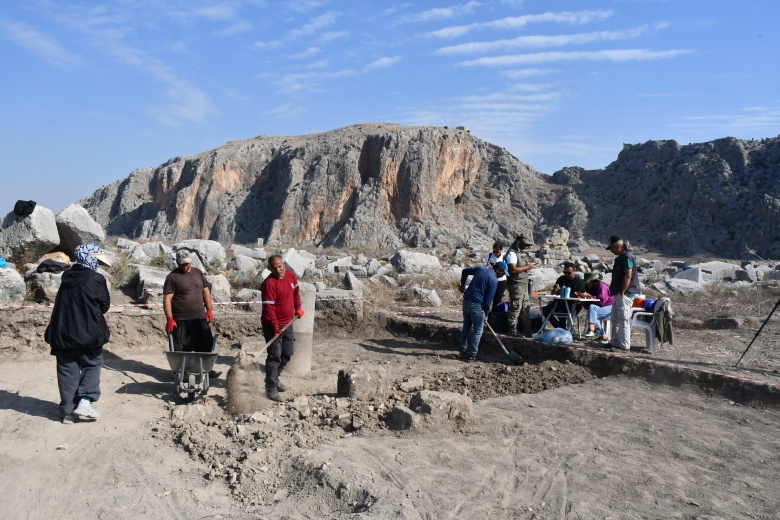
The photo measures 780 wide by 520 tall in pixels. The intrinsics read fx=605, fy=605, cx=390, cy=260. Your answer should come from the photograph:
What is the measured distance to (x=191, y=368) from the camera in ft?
21.1

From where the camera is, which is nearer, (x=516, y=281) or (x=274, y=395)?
(x=274, y=395)

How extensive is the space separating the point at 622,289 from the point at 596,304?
126 centimetres

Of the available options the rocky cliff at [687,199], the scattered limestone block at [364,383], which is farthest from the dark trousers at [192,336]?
the rocky cliff at [687,199]

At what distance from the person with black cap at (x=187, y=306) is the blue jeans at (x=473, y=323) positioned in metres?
3.59

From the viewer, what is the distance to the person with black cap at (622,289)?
8102mm

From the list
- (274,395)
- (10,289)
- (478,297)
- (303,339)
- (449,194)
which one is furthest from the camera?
(449,194)

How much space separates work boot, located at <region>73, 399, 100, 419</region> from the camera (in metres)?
5.62

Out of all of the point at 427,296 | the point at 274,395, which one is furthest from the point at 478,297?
the point at 427,296

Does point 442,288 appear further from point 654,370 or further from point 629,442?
point 629,442

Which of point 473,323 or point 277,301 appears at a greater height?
point 277,301

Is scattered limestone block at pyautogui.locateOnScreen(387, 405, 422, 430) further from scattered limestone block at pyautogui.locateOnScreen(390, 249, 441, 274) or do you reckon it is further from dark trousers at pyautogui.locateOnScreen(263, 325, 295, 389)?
scattered limestone block at pyautogui.locateOnScreen(390, 249, 441, 274)

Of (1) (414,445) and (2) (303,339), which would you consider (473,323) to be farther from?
(1) (414,445)

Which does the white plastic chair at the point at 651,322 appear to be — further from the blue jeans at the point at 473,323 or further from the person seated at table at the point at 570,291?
the blue jeans at the point at 473,323

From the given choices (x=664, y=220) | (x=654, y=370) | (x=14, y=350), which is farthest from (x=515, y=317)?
(x=664, y=220)
